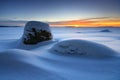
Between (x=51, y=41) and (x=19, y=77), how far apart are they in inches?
423

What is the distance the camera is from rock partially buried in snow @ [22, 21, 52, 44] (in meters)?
16.3

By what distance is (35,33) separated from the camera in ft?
54.3

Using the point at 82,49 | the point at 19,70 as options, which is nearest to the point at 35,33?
the point at 82,49

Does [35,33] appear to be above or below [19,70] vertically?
above

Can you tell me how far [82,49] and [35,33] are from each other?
21.2 ft

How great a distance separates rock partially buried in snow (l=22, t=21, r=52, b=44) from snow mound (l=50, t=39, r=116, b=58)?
445 centimetres

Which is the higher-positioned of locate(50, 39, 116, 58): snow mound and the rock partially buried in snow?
the rock partially buried in snow

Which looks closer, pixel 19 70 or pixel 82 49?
pixel 19 70

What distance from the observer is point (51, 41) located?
680 inches

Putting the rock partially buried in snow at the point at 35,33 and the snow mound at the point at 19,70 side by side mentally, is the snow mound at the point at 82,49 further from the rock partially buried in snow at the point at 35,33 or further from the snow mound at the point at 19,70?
the rock partially buried in snow at the point at 35,33

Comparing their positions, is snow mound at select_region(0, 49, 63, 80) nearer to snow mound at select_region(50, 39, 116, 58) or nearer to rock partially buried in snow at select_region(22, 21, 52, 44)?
snow mound at select_region(50, 39, 116, 58)

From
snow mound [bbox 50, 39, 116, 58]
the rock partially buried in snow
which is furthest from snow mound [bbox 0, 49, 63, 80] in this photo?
the rock partially buried in snow

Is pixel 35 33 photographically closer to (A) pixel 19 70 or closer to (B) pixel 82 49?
(B) pixel 82 49

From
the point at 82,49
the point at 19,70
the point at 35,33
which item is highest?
the point at 35,33
